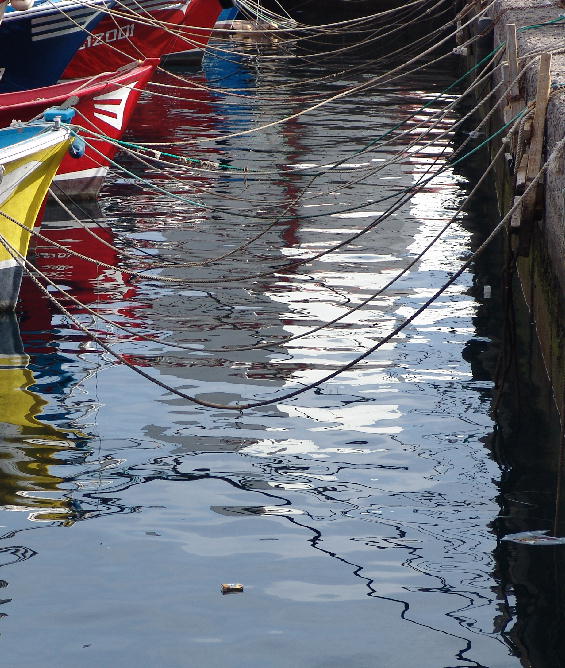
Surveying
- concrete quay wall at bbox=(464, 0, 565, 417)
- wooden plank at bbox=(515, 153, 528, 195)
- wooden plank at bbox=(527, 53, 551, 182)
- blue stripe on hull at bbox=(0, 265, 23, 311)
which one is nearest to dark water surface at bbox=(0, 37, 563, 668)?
blue stripe on hull at bbox=(0, 265, 23, 311)

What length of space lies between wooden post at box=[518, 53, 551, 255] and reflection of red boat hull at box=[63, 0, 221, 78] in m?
12.8

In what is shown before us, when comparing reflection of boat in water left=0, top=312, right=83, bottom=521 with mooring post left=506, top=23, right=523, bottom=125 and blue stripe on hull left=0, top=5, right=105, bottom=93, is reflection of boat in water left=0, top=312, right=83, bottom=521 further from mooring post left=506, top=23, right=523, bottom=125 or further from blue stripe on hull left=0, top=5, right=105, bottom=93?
blue stripe on hull left=0, top=5, right=105, bottom=93

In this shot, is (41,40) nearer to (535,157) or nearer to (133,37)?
(133,37)

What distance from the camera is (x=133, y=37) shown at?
72.1 feet

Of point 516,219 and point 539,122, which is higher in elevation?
point 539,122

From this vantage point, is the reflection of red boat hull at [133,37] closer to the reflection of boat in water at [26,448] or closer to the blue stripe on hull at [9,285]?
the blue stripe on hull at [9,285]

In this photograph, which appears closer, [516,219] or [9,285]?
[516,219]

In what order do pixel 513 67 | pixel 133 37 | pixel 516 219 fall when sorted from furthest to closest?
1. pixel 133 37
2. pixel 513 67
3. pixel 516 219

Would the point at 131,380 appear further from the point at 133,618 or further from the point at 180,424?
the point at 133,618

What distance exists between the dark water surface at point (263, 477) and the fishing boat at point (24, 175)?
1.49 ft

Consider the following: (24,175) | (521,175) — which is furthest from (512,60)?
(24,175)

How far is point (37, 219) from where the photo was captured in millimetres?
10445

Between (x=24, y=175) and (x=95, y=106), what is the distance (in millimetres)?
4212

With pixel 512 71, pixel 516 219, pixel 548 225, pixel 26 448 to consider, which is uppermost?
pixel 512 71
